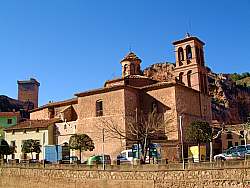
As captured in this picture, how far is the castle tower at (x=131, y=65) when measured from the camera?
51219mm

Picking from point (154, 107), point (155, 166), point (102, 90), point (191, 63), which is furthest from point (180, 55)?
point (155, 166)

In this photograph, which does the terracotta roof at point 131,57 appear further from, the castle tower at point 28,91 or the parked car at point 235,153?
the castle tower at point 28,91

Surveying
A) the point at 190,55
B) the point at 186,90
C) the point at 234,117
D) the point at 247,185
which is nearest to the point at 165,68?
the point at 234,117

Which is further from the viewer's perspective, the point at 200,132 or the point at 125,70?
the point at 125,70

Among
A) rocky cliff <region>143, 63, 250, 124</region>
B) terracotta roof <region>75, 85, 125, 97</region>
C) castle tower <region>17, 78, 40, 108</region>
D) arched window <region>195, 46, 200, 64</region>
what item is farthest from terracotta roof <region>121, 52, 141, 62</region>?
castle tower <region>17, 78, 40, 108</region>

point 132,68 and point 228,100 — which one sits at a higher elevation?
point 132,68

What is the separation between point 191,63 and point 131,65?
10.2 metres

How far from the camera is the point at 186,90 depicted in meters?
39.9

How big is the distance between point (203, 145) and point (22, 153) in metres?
22.1

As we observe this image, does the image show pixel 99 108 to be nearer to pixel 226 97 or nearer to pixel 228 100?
pixel 226 97

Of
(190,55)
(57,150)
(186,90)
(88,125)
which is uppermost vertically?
(190,55)

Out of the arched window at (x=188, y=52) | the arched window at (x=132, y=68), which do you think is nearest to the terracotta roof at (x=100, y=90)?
the arched window at (x=188, y=52)

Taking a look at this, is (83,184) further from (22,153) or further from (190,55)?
(190,55)

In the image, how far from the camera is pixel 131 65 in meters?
51.3
